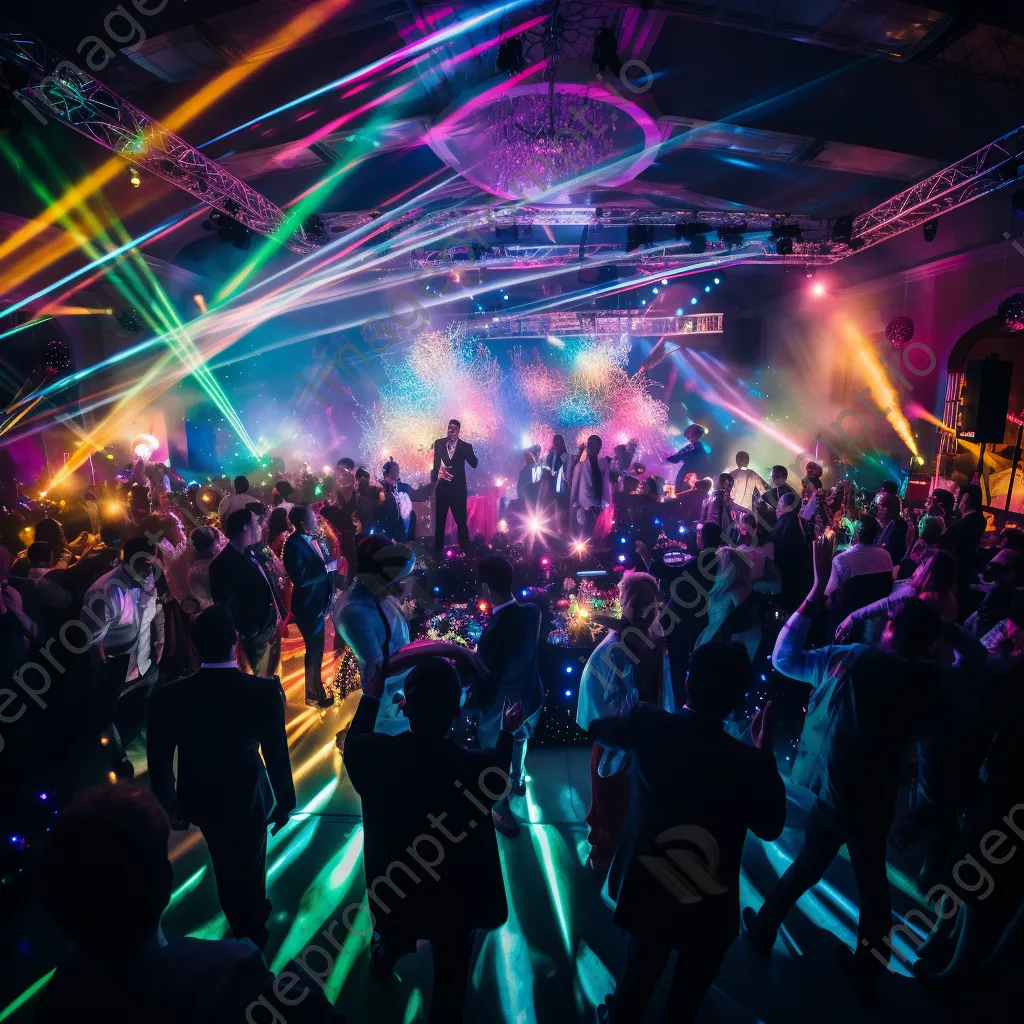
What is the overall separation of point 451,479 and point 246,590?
4.30 metres

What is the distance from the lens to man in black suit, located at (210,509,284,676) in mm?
3627

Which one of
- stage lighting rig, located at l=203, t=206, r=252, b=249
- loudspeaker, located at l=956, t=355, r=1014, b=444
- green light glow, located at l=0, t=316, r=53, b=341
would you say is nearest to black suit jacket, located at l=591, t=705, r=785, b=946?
loudspeaker, located at l=956, t=355, r=1014, b=444

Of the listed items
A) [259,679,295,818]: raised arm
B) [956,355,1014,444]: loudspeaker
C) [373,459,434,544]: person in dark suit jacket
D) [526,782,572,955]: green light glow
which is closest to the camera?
[259,679,295,818]: raised arm

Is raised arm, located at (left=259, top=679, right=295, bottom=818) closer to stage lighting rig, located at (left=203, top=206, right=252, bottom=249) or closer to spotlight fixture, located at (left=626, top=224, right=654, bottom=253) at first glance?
stage lighting rig, located at (left=203, top=206, right=252, bottom=249)

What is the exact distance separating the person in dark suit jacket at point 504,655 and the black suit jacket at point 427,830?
1.03 metres

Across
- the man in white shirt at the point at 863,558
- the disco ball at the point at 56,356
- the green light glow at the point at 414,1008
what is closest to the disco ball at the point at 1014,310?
the man in white shirt at the point at 863,558

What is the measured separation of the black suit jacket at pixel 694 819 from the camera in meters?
1.72

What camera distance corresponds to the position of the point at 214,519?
8055 millimetres

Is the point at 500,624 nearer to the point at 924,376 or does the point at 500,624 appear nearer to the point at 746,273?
the point at 924,376

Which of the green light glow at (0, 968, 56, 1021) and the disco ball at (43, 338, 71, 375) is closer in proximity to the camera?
the green light glow at (0, 968, 56, 1021)

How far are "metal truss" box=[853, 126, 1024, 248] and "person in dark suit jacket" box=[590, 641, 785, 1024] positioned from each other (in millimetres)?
6867

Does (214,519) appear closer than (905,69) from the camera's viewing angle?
No

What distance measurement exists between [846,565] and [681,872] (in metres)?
2.83

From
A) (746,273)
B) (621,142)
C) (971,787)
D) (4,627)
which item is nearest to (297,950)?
(4,627)
